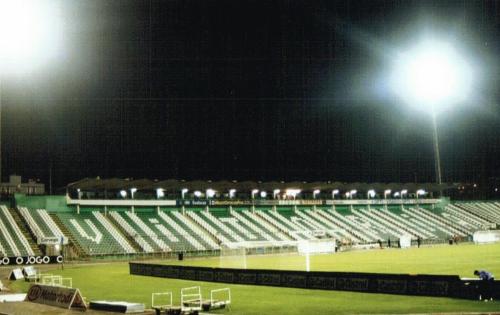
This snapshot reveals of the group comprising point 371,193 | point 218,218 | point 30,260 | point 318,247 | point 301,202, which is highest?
point 371,193

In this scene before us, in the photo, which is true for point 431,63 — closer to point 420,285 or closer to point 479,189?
point 420,285

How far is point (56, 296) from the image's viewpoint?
29.2 meters

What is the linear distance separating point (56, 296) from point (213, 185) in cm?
6003

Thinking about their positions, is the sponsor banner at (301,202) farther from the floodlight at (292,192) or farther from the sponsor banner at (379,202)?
the sponsor banner at (379,202)

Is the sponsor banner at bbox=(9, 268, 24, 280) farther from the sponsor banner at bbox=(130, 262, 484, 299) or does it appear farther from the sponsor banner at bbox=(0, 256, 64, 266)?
the sponsor banner at bbox=(0, 256, 64, 266)

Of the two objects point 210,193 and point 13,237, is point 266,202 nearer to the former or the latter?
point 210,193

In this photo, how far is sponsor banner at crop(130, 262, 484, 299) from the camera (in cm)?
2953

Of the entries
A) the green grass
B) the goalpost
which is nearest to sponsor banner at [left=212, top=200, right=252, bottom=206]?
the goalpost

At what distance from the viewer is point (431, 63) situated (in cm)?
7562

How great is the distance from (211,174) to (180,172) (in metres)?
5.63

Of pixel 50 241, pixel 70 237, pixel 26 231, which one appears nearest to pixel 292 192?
pixel 70 237

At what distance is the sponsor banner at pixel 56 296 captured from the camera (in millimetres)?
27938

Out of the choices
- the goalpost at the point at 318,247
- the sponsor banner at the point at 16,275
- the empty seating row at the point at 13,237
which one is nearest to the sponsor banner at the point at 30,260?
the empty seating row at the point at 13,237

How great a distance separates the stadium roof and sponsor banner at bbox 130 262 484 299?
3385 cm
